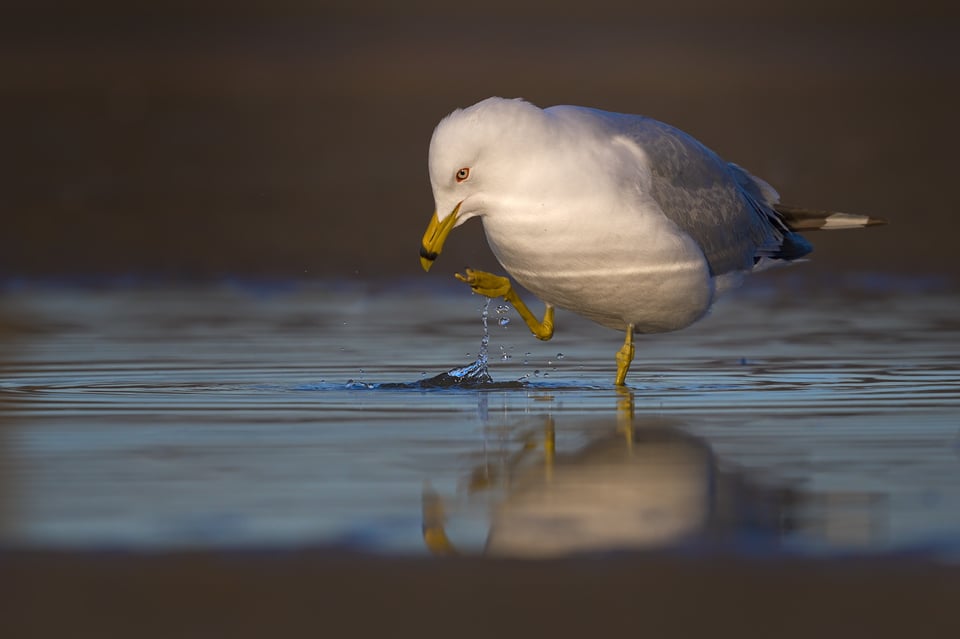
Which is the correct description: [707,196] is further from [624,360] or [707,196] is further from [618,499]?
[618,499]

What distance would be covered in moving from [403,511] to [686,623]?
1.31 meters

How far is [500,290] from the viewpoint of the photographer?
28.8 ft

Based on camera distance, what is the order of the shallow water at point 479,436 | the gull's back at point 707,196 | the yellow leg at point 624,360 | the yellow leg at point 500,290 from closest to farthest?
the shallow water at point 479,436 → the gull's back at point 707,196 → the yellow leg at point 624,360 → the yellow leg at point 500,290

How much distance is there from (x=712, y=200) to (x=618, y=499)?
3504 mm

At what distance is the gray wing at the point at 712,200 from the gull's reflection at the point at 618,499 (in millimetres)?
1745

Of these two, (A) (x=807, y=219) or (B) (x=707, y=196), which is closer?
(B) (x=707, y=196)

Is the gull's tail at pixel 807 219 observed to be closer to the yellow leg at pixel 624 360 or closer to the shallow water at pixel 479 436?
the shallow water at pixel 479 436

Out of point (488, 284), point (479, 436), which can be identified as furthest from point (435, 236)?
point (479, 436)

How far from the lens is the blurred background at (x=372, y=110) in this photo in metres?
15.7

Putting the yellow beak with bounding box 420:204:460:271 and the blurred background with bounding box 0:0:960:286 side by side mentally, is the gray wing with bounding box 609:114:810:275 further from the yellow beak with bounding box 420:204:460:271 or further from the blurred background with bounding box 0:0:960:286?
the blurred background with bounding box 0:0:960:286

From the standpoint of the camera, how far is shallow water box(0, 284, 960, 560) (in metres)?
5.21

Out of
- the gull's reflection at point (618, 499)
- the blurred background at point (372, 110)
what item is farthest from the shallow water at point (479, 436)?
the blurred background at point (372, 110)

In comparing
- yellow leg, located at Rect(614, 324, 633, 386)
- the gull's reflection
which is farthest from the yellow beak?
the gull's reflection

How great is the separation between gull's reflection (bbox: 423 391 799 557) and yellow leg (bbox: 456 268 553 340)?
1742mm
